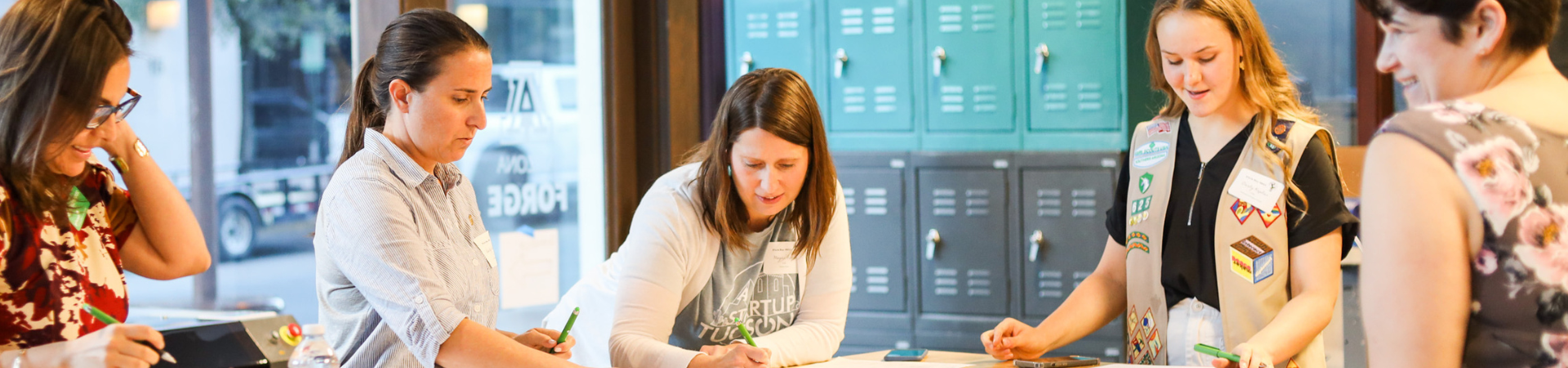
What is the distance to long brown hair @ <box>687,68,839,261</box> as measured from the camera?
1862 millimetres

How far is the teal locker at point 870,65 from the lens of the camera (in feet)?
11.7

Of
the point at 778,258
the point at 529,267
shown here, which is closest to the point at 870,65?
the point at 529,267

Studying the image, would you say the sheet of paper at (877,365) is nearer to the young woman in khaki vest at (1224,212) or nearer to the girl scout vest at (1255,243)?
the young woman in khaki vest at (1224,212)

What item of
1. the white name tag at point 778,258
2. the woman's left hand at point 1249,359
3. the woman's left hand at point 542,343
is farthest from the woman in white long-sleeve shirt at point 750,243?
the woman's left hand at point 1249,359

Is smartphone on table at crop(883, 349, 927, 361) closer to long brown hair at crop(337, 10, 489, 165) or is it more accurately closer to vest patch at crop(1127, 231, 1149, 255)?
vest patch at crop(1127, 231, 1149, 255)

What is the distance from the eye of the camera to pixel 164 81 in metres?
2.78

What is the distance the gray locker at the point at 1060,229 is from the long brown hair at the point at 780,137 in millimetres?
1621

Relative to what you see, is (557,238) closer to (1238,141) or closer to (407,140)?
(407,140)

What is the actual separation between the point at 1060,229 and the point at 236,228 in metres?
2.37

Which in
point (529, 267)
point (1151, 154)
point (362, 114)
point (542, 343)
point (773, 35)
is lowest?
point (529, 267)

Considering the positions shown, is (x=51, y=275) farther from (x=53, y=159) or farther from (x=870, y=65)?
(x=870, y=65)

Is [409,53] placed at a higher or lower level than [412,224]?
higher

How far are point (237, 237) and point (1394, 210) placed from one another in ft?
9.21

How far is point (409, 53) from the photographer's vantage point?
4.89 ft
